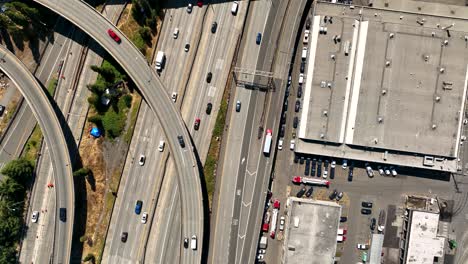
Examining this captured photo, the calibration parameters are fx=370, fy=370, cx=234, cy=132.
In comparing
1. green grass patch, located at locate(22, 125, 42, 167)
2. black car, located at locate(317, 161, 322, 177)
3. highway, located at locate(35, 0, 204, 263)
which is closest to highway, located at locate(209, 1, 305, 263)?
highway, located at locate(35, 0, 204, 263)

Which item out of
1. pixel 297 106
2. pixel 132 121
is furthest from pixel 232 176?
pixel 132 121

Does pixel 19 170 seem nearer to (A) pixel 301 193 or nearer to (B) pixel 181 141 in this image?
(B) pixel 181 141

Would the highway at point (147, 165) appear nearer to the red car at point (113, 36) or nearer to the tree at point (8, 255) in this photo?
the red car at point (113, 36)

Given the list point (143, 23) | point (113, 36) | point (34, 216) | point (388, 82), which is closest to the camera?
point (388, 82)

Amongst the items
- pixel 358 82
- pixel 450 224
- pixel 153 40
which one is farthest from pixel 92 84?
pixel 450 224

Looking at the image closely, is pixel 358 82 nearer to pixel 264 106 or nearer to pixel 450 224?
pixel 264 106
